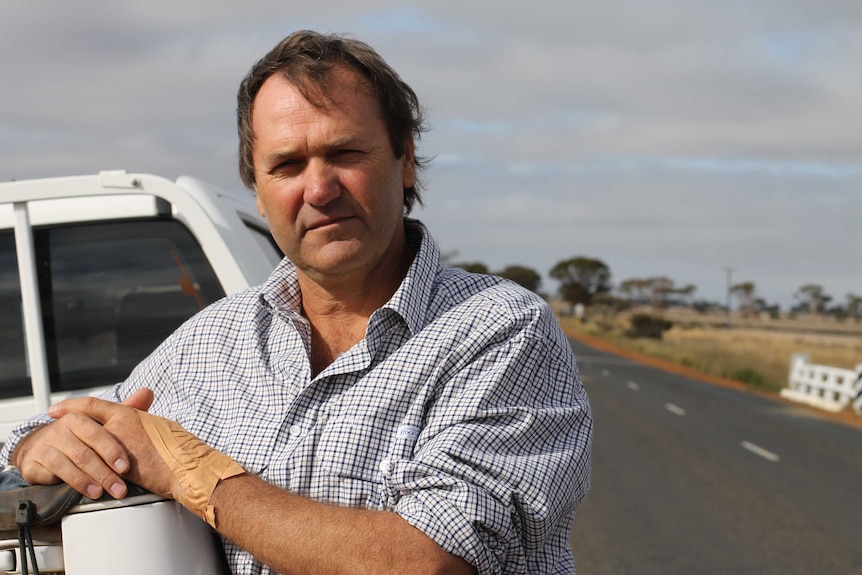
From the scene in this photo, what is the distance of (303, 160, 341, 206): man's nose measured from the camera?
94.0 inches

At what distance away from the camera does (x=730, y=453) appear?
13.7m

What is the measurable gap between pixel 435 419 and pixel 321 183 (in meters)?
0.60

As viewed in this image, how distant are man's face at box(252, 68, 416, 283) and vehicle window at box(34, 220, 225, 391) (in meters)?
1.24

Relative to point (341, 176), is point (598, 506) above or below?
below

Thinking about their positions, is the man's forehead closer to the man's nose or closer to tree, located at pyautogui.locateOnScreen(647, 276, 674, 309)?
the man's nose

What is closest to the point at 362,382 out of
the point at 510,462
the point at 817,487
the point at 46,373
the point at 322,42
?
the point at 510,462

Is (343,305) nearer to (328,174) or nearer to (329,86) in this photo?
(328,174)

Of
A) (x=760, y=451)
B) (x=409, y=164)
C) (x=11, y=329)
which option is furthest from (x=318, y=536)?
(x=760, y=451)

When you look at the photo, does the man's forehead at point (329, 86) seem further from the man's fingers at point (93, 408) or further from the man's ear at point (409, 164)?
the man's fingers at point (93, 408)

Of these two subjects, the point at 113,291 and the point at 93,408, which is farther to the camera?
the point at 113,291

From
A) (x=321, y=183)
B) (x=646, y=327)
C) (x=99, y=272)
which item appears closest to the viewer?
(x=321, y=183)

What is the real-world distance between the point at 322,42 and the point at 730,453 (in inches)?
481

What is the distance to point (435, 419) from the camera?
85.7 inches

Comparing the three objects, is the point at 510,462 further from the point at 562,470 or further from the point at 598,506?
the point at 598,506
